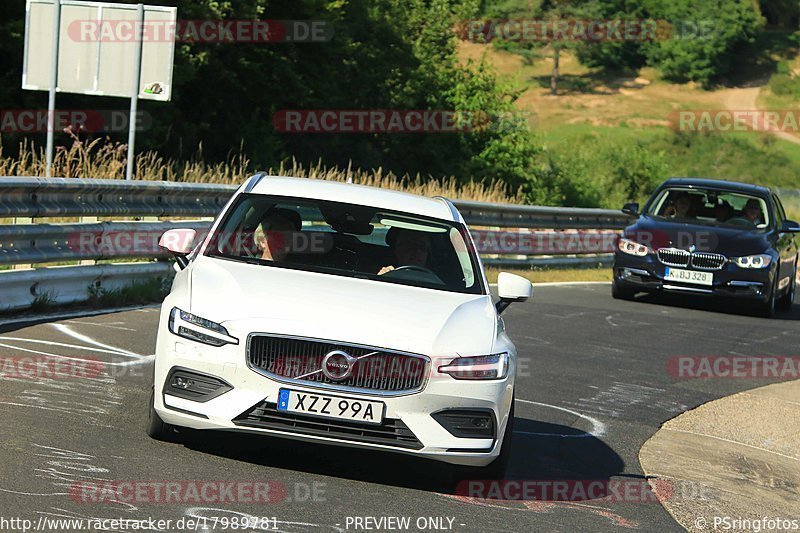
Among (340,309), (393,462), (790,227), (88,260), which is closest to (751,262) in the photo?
(790,227)

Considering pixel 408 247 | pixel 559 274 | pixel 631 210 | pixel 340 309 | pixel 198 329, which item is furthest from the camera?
pixel 559 274

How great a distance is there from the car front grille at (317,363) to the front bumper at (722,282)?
12.0 metres

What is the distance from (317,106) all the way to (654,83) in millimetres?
94104

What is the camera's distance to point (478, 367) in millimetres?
6645

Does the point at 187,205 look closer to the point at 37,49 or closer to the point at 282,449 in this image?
the point at 37,49

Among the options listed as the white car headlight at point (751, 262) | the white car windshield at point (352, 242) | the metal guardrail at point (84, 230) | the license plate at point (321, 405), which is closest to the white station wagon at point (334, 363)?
the license plate at point (321, 405)

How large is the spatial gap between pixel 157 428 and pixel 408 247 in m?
1.82

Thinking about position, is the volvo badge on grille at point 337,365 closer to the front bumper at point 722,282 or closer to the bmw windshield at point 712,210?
the front bumper at point 722,282

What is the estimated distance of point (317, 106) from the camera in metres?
40.9

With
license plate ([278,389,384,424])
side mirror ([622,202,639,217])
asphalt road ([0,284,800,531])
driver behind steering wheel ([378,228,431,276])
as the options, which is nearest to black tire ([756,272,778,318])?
side mirror ([622,202,639,217])

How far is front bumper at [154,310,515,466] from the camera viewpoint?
20.9 feet

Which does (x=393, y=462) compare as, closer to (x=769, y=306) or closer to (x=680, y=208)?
(x=769, y=306)

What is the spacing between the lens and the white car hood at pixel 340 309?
6445 millimetres

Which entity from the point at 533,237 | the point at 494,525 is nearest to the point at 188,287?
the point at 494,525
